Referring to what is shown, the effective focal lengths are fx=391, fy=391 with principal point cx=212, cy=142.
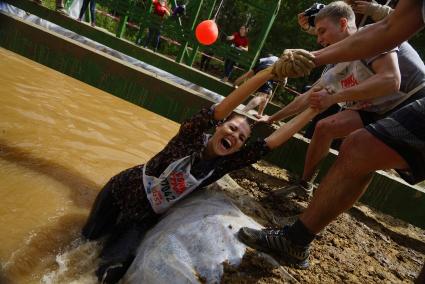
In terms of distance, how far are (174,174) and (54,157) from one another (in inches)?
60.4

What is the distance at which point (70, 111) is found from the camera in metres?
4.39

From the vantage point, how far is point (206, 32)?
8039 mm

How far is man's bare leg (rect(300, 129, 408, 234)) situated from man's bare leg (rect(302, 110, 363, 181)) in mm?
913

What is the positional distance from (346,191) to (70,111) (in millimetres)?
3471

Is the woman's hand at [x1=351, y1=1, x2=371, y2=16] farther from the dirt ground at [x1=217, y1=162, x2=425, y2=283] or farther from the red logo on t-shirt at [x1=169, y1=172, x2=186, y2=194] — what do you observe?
the red logo on t-shirt at [x1=169, y1=172, x2=186, y2=194]

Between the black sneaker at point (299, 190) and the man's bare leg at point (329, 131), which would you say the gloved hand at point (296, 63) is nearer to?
the man's bare leg at point (329, 131)

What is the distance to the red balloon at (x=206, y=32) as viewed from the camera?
7953 millimetres

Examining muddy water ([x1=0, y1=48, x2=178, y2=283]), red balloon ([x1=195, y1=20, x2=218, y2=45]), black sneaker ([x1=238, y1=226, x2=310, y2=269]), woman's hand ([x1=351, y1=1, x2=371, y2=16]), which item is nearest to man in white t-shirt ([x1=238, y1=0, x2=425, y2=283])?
black sneaker ([x1=238, y1=226, x2=310, y2=269])

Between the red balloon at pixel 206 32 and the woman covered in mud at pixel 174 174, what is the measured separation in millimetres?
5946

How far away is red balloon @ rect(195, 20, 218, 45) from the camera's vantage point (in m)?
7.95

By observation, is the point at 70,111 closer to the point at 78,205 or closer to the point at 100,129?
the point at 100,129

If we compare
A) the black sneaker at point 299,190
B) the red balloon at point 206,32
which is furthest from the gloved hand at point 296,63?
the red balloon at point 206,32

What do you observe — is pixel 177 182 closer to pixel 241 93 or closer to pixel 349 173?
pixel 241 93

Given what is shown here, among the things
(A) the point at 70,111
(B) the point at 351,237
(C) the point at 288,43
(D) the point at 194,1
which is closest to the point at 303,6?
(C) the point at 288,43
